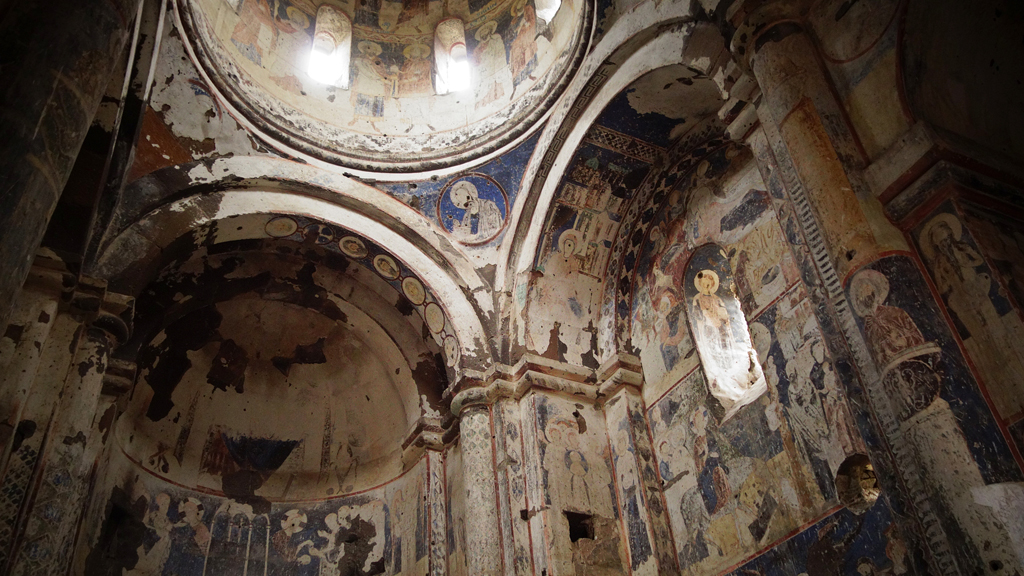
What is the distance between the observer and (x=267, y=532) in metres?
9.27

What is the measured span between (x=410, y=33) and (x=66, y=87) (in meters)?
8.23

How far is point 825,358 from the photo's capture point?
605 cm

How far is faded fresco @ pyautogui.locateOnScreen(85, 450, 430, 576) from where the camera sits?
332 inches

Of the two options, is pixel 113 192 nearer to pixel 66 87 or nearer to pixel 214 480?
pixel 66 87

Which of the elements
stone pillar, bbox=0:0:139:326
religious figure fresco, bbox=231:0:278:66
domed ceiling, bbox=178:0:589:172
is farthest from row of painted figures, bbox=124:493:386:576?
stone pillar, bbox=0:0:139:326

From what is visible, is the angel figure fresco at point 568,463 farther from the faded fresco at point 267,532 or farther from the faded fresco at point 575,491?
the faded fresco at point 267,532

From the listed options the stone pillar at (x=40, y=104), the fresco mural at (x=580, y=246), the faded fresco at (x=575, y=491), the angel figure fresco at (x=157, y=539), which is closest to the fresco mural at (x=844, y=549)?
the faded fresco at (x=575, y=491)

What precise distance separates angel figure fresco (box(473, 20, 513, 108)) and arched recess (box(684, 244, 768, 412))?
12.2 feet

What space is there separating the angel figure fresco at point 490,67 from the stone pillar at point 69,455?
5.44m

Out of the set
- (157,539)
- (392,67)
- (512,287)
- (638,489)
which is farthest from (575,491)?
(392,67)

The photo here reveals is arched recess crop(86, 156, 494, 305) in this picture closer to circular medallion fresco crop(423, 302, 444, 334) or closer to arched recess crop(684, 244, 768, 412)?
circular medallion fresco crop(423, 302, 444, 334)

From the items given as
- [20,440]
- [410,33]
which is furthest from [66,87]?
→ [410,33]

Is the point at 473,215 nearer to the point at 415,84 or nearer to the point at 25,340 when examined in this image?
the point at 415,84

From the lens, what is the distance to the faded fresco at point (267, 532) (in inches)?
332
